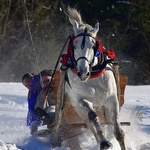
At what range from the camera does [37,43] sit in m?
23.6

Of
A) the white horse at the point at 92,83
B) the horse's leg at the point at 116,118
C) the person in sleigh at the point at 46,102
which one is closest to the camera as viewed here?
the white horse at the point at 92,83

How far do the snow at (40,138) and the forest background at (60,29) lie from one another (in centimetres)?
1128

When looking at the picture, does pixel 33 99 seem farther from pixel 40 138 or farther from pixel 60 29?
pixel 60 29

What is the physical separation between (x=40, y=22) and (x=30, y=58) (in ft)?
6.38

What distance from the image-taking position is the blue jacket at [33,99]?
827 cm

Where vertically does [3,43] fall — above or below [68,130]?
below

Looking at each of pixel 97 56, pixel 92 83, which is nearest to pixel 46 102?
pixel 92 83

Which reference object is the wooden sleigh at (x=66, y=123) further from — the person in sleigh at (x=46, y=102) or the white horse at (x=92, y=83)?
the white horse at (x=92, y=83)

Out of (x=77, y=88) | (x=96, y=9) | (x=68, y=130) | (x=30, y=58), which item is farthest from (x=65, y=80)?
(x=96, y=9)

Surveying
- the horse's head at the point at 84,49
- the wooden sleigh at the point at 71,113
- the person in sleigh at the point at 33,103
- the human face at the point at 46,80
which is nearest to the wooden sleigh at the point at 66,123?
the wooden sleigh at the point at 71,113

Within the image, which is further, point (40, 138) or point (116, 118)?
point (40, 138)

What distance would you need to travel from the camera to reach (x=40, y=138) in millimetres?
8242

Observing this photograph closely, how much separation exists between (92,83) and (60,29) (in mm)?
17087

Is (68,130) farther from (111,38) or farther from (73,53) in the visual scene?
(111,38)
